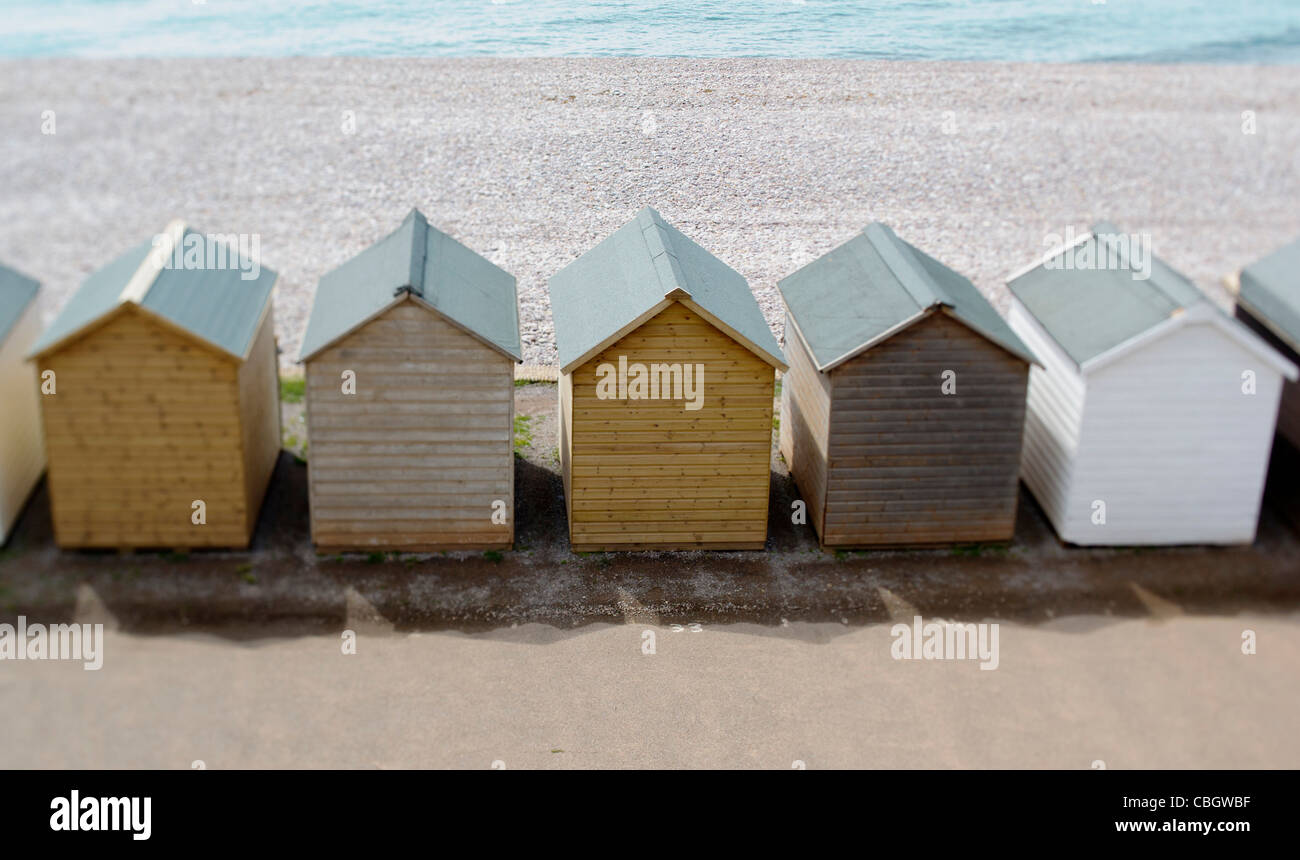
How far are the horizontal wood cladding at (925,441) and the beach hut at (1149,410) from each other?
2.88ft

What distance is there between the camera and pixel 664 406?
15258 millimetres

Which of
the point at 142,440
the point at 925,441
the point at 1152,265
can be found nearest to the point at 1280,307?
the point at 1152,265

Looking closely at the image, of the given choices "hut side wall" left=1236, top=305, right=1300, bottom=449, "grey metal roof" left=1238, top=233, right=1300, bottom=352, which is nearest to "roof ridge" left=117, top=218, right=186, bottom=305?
"grey metal roof" left=1238, top=233, right=1300, bottom=352

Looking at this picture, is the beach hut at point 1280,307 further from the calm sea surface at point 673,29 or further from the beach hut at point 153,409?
the beach hut at point 153,409

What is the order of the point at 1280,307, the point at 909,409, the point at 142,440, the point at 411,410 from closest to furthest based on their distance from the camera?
the point at 142,440 → the point at 411,410 → the point at 909,409 → the point at 1280,307

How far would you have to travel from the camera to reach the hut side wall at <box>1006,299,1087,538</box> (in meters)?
16.0

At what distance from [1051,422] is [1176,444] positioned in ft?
5.04

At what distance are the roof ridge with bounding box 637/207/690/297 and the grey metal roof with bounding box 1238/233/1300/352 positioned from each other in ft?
27.9

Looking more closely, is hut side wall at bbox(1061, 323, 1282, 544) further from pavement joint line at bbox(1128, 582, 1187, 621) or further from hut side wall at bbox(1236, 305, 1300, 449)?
hut side wall at bbox(1236, 305, 1300, 449)

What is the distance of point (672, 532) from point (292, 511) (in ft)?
16.3

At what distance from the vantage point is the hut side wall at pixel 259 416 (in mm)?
15258

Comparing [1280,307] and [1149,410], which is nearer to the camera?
[1149,410]

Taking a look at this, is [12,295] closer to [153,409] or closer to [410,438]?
[153,409]

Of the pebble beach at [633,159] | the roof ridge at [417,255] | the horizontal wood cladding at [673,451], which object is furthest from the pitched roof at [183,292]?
the pebble beach at [633,159]
